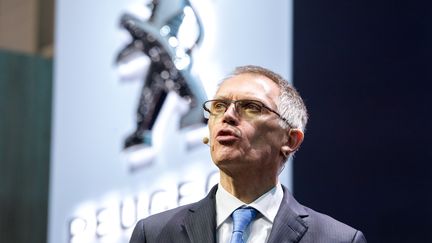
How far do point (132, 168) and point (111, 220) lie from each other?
30cm

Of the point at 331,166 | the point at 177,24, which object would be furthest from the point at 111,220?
the point at 331,166

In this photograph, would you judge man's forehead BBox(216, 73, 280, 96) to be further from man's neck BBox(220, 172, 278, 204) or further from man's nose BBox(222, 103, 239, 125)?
man's neck BBox(220, 172, 278, 204)

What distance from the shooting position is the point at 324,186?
124 inches

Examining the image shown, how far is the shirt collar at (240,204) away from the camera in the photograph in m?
1.88

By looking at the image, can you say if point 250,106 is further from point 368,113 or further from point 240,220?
point 368,113

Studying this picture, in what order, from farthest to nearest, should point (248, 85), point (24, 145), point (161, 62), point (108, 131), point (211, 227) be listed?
point (24, 145) < point (108, 131) < point (161, 62) < point (248, 85) < point (211, 227)

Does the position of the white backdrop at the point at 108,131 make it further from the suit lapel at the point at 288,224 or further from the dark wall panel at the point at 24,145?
the suit lapel at the point at 288,224

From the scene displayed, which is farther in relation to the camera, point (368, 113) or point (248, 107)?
point (368, 113)

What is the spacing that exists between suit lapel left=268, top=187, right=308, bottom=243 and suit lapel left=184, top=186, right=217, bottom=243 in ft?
0.47

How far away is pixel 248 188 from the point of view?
75.5 inches

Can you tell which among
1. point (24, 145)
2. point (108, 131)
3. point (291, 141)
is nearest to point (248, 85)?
point (291, 141)

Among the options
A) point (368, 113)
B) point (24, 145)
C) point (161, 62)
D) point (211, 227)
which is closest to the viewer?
point (211, 227)

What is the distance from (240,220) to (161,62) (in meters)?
2.10

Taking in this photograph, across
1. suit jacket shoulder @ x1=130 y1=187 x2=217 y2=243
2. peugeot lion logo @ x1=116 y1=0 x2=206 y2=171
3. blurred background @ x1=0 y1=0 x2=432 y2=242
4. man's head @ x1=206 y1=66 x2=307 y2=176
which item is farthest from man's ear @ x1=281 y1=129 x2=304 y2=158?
peugeot lion logo @ x1=116 y1=0 x2=206 y2=171
